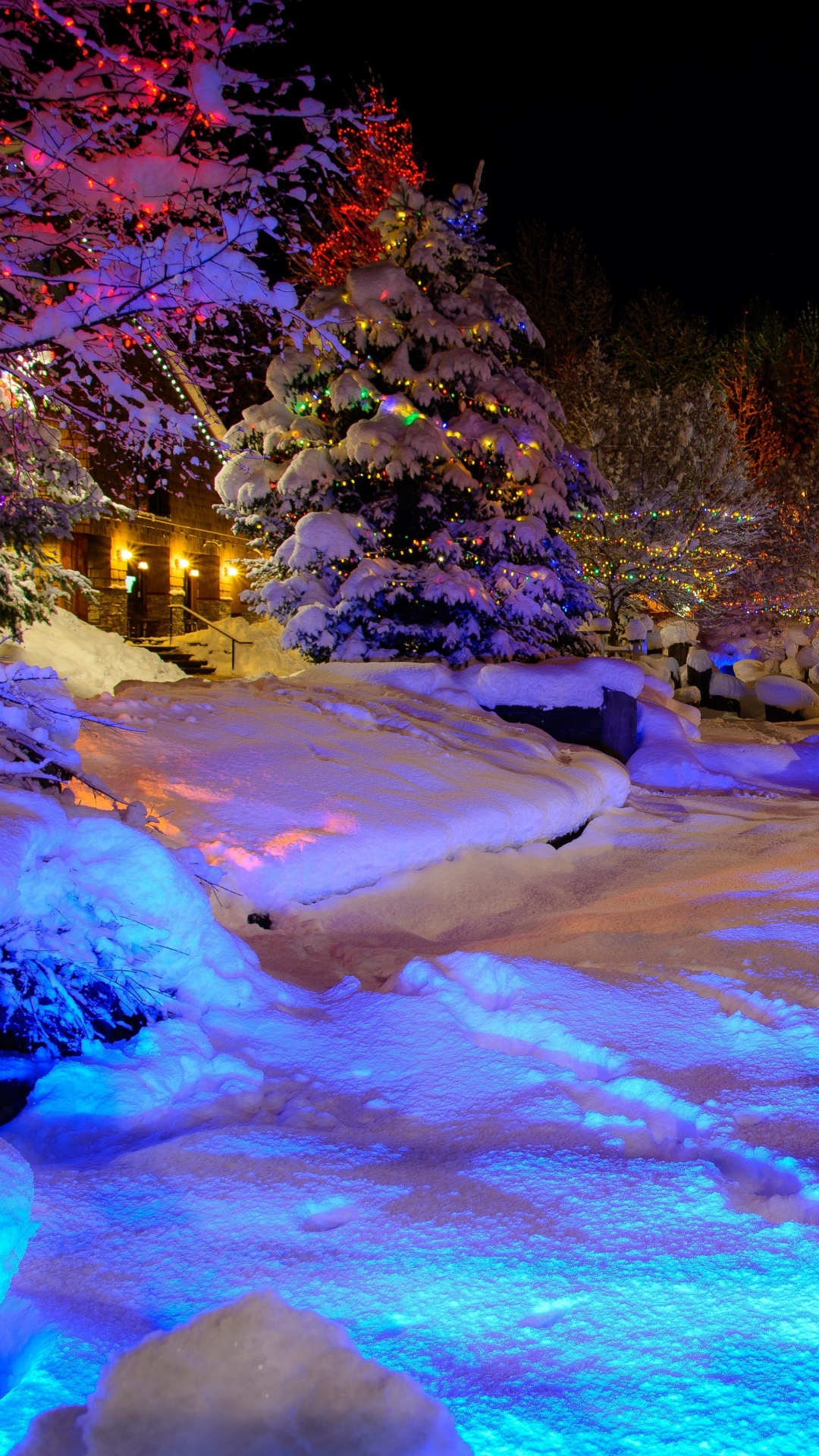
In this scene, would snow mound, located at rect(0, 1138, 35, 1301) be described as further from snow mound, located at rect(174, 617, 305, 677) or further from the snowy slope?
snow mound, located at rect(174, 617, 305, 677)

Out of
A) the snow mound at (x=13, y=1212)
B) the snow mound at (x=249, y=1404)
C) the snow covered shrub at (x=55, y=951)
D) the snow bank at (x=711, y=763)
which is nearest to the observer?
the snow mound at (x=249, y=1404)

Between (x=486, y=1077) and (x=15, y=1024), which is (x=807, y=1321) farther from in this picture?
(x=15, y=1024)

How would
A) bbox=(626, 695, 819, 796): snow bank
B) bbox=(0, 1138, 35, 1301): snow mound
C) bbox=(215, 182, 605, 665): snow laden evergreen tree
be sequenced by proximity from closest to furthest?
bbox=(0, 1138, 35, 1301): snow mound → bbox=(626, 695, 819, 796): snow bank → bbox=(215, 182, 605, 665): snow laden evergreen tree

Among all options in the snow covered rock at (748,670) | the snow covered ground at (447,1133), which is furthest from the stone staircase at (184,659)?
the snow covered ground at (447,1133)

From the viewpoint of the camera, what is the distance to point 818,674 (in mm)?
23484

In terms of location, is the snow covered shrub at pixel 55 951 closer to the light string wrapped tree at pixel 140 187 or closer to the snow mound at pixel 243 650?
the light string wrapped tree at pixel 140 187

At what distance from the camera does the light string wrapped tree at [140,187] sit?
12.2ft

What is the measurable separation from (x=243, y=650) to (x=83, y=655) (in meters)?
6.59

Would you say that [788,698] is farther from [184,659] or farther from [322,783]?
[322,783]

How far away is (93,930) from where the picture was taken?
2.99 metres

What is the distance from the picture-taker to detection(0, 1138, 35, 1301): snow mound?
1.75m

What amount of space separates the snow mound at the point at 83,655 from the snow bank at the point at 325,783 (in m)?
4.47

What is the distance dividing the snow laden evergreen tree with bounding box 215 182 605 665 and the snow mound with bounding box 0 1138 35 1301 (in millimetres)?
9234

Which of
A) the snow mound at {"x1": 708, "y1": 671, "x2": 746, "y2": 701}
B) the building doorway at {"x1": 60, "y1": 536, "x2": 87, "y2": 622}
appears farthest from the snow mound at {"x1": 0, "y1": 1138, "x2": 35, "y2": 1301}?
the snow mound at {"x1": 708, "y1": 671, "x2": 746, "y2": 701}
